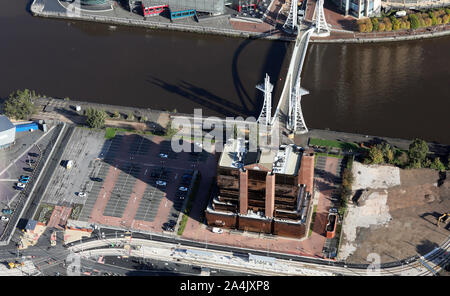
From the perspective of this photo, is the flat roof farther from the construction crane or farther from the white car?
the construction crane

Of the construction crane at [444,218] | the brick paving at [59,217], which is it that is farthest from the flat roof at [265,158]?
the brick paving at [59,217]

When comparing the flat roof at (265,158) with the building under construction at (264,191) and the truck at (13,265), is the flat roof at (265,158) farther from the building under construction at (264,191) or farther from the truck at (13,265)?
the truck at (13,265)

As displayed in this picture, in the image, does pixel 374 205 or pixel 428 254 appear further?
pixel 374 205

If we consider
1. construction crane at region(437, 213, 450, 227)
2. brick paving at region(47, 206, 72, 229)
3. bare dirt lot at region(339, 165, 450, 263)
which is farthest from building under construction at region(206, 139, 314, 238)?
brick paving at region(47, 206, 72, 229)

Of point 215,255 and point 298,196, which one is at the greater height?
point 298,196

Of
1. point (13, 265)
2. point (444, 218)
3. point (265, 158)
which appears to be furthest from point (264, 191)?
point (13, 265)

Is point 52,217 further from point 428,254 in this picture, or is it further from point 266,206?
point 428,254

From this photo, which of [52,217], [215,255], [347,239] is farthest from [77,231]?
[347,239]

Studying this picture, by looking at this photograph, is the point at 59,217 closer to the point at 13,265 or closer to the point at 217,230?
the point at 13,265
